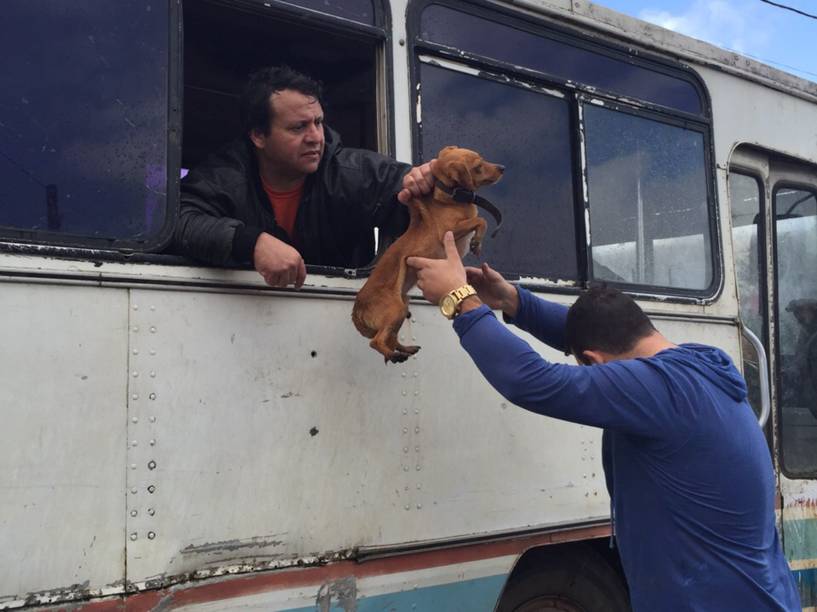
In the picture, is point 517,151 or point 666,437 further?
point 517,151

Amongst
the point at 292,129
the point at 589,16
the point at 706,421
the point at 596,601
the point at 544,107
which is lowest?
the point at 596,601

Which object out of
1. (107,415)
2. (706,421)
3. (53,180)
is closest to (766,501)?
(706,421)

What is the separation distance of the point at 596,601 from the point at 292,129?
7.16 ft

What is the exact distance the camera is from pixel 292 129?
2.75 metres

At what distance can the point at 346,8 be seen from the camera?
9.32ft

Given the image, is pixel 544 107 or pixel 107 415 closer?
pixel 107 415

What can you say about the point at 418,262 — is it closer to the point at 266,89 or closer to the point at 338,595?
the point at 266,89

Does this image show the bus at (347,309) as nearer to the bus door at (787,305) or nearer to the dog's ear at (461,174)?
the bus door at (787,305)

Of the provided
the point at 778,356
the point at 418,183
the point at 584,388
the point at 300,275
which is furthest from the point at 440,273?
the point at 778,356

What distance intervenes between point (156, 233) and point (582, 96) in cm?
188

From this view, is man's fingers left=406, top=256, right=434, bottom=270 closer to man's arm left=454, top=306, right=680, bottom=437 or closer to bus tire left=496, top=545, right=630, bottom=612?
man's arm left=454, top=306, right=680, bottom=437

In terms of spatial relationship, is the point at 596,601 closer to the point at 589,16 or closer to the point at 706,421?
the point at 706,421

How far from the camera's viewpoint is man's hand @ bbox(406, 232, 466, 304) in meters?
2.38

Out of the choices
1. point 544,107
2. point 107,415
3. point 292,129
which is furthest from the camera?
point 544,107
